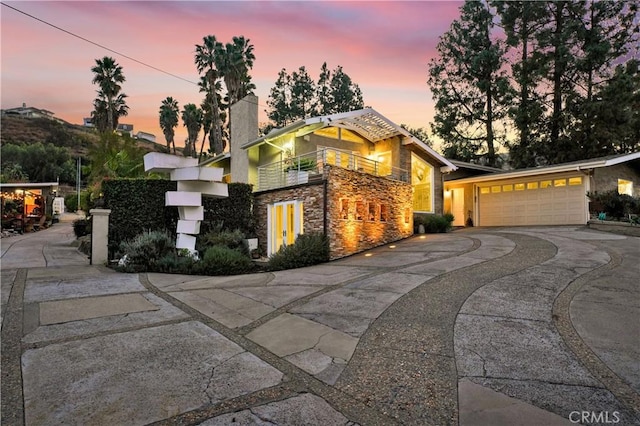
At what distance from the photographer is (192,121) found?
43406 millimetres

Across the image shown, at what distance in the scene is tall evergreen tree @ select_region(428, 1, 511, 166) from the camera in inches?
1126

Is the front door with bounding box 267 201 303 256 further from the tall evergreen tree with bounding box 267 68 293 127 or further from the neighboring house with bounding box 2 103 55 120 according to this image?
the neighboring house with bounding box 2 103 55 120

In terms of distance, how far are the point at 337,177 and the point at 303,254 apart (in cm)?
327

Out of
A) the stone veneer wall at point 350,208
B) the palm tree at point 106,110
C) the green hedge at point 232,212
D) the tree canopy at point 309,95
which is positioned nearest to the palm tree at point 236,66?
the tree canopy at point 309,95

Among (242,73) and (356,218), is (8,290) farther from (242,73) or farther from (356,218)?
(242,73)

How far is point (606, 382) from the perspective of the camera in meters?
3.71

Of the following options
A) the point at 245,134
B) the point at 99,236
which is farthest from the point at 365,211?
the point at 99,236

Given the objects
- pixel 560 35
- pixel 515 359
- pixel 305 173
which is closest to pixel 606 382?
pixel 515 359

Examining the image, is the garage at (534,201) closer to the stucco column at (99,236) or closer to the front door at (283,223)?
the front door at (283,223)

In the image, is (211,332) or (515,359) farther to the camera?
(211,332)

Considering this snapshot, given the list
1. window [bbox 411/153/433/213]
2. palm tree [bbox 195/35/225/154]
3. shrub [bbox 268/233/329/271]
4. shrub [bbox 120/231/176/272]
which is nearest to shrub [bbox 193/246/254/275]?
shrub [bbox 268/233/329/271]

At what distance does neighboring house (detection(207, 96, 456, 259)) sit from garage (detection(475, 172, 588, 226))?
10.9 ft

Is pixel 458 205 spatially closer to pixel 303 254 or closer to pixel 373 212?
pixel 373 212

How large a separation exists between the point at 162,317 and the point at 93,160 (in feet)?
49.2
